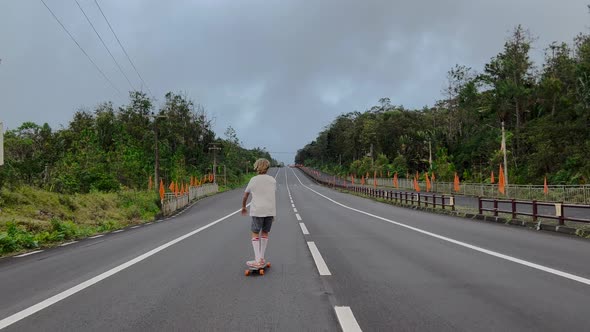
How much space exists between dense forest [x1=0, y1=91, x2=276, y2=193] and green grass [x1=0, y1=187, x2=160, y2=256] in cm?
146

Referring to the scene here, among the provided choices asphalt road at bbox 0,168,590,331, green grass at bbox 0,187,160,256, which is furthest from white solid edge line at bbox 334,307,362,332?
green grass at bbox 0,187,160,256

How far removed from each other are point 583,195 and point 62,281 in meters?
27.5

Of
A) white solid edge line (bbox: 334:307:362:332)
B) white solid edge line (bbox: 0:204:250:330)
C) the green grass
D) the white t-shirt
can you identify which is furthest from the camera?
the green grass

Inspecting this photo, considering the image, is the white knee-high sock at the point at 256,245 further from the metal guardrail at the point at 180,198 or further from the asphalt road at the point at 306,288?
the metal guardrail at the point at 180,198

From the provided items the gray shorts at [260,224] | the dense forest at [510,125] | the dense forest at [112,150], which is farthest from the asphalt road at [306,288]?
the dense forest at [510,125]

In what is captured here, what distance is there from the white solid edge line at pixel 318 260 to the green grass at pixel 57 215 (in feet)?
23.4

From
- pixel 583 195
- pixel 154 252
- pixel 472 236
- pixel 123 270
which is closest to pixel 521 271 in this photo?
pixel 472 236

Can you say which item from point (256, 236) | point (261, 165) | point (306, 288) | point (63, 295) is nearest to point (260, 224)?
point (256, 236)

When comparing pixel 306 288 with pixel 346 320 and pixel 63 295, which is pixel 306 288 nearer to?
pixel 346 320

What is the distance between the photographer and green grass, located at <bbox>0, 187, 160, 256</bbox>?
11.1 m

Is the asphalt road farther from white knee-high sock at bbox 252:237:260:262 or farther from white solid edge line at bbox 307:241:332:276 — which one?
white knee-high sock at bbox 252:237:260:262

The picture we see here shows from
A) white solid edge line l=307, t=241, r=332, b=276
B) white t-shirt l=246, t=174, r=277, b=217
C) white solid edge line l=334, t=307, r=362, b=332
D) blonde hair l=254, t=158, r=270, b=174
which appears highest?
blonde hair l=254, t=158, r=270, b=174

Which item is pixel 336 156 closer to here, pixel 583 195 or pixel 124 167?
pixel 124 167

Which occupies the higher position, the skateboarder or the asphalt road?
the skateboarder
